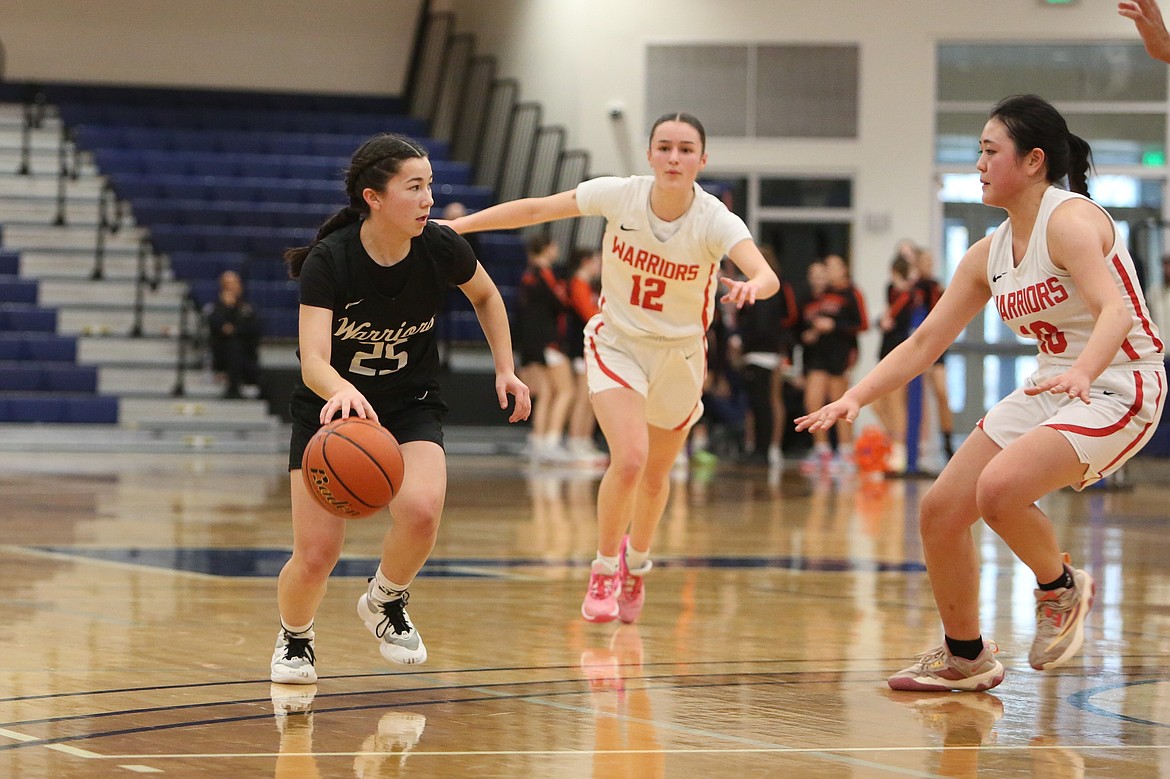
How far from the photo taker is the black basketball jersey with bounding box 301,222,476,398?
14.5 ft

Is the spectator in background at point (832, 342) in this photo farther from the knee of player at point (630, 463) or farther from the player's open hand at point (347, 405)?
the player's open hand at point (347, 405)

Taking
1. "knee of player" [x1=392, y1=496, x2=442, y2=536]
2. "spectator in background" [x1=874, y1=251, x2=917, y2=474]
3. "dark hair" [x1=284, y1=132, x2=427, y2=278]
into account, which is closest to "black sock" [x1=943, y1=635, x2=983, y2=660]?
"knee of player" [x1=392, y1=496, x2=442, y2=536]

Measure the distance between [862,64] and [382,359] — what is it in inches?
603

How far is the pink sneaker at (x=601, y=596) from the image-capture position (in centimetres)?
571

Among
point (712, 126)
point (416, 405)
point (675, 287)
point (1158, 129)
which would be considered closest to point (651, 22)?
point (712, 126)

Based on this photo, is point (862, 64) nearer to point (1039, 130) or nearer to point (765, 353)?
point (765, 353)

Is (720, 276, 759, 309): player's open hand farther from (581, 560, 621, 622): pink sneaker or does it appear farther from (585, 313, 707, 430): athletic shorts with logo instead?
(581, 560, 621, 622): pink sneaker

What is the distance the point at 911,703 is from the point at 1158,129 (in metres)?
16.2

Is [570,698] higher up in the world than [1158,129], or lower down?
lower down

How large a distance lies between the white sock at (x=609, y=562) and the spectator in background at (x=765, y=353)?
29.3ft

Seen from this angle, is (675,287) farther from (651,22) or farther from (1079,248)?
(651,22)

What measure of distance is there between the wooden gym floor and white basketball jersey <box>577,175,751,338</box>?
1.07m

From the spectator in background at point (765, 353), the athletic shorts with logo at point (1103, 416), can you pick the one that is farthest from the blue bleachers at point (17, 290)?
the athletic shorts with logo at point (1103, 416)

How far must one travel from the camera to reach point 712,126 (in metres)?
19.2
